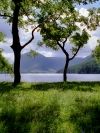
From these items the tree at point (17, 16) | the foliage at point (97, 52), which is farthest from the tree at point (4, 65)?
the foliage at point (97, 52)

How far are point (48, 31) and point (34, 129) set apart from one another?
71.6 feet

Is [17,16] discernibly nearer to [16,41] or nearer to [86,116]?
[16,41]

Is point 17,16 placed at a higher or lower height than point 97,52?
higher

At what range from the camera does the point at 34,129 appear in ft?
25.8

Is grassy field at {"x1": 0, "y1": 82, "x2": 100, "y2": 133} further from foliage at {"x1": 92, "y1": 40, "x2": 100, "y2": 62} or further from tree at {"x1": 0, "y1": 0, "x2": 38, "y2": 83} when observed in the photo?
foliage at {"x1": 92, "y1": 40, "x2": 100, "y2": 62}

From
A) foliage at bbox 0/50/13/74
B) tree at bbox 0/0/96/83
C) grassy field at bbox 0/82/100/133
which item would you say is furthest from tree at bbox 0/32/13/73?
grassy field at bbox 0/82/100/133

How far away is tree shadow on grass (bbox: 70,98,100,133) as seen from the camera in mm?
8133

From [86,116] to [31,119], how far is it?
2.09 meters

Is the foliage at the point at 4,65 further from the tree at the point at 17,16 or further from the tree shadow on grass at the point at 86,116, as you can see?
the tree shadow on grass at the point at 86,116

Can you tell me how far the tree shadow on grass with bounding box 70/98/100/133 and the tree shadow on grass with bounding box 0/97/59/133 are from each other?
75cm

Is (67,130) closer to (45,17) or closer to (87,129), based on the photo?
(87,129)

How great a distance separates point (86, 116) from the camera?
9.10 meters

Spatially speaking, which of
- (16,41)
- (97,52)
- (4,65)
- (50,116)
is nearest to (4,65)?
(4,65)

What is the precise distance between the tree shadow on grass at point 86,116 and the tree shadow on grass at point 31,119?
2.45ft
